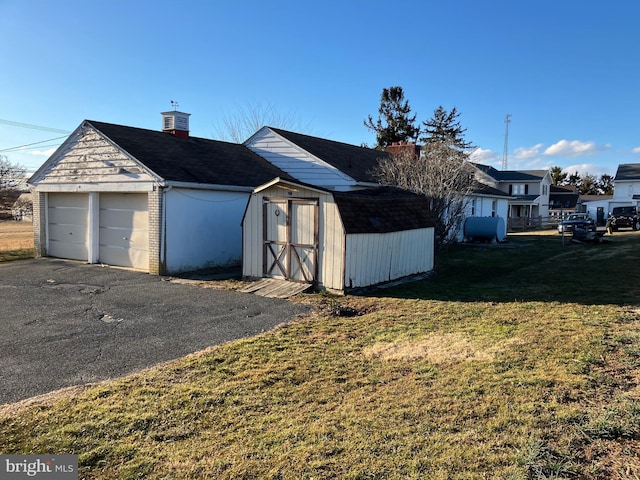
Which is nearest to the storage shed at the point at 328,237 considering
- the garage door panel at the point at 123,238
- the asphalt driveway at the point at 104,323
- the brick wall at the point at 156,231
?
the asphalt driveway at the point at 104,323

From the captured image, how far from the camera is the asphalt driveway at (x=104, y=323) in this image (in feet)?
18.3

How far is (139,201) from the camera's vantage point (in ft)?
45.8

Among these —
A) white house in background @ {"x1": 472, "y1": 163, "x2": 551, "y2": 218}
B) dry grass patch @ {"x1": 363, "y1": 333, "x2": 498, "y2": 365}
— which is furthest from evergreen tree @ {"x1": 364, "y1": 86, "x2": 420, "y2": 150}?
Answer: dry grass patch @ {"x1": 363, "y1": 333, "x2": 498, "y2": 365}

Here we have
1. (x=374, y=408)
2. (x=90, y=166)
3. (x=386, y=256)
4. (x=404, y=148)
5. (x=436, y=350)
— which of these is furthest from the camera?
(x=404, y=148)

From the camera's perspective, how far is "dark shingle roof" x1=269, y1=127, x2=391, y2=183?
58.5 ft

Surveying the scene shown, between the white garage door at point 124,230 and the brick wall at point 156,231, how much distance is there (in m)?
0.78

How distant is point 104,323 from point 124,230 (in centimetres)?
730

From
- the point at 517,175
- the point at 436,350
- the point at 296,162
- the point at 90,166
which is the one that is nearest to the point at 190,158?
the point at 90,166

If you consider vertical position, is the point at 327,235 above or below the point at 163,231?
above

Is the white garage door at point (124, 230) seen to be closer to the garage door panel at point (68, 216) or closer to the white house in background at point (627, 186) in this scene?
the garage door panel at point (68, 216)

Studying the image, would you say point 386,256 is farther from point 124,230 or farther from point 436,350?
point 124,230

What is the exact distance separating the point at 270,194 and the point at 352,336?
549cm

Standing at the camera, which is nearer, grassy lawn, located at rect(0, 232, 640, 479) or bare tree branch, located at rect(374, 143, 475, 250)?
grassy lawn, located at rect(0, 232, 640, 479)

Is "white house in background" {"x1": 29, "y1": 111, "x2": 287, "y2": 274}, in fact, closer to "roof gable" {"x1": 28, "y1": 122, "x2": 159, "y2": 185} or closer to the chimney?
"roof gable" {"x1": 28, "y1": 122, "x2": 159, "y2": 185}
